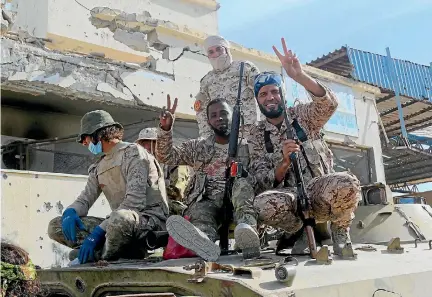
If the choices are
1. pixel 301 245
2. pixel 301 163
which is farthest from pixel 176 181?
pixel 301 245

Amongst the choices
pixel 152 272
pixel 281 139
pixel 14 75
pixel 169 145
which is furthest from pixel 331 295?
pixel 14 75

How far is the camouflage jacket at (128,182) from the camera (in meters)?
4.23

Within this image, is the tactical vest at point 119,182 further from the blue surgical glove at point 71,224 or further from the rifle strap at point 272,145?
the rifle strap at point 272,145

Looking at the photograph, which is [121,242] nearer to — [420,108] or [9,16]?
[9,16]

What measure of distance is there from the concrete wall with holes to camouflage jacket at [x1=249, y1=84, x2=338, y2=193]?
195 inches

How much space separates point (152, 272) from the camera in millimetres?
3113

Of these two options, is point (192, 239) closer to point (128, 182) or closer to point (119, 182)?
point (128, 182)

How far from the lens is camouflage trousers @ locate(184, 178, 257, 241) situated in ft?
12.1

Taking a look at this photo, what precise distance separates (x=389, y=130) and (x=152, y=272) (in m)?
18.3

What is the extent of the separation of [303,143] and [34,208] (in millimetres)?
5527

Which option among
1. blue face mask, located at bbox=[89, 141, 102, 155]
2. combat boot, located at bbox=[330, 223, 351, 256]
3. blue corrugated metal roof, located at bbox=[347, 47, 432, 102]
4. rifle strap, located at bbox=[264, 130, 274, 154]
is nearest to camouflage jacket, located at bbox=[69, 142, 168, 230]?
blue face mask, located at bbox=[89, 141, 102, 155]

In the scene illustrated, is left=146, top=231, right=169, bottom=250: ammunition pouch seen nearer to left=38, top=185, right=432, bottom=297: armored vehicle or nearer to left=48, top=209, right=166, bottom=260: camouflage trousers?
left=48, top=209, right=166, bottom=260: camouflage trousers

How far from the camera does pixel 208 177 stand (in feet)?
14.3

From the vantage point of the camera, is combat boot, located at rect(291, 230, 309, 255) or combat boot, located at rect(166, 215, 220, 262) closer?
combat boot, located at rect(166, 215, 220, 262)
